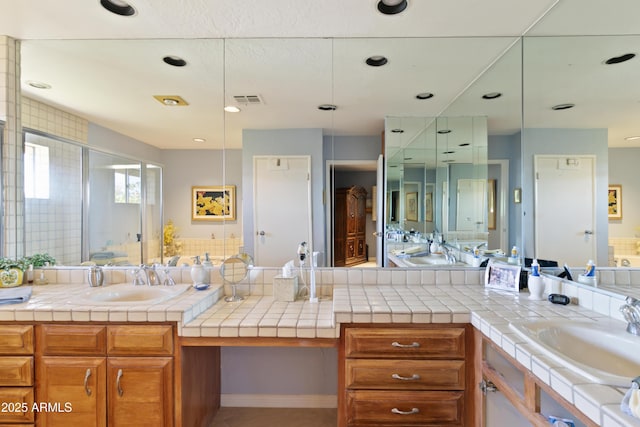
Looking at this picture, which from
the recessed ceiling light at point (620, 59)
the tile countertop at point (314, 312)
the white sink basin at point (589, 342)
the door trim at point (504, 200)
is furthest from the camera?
the door trim at point (504, 200)

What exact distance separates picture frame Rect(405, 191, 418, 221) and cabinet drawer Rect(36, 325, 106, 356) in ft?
6.32

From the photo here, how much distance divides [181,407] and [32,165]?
1951mm

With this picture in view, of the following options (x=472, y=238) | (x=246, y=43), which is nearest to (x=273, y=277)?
(x=472, y=238)

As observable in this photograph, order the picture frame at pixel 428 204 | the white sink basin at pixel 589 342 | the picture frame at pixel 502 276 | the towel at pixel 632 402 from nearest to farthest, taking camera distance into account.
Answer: the towel at pixel 632 402
the white sink basin at pixel 589 342
the picture frame at pixel 502 276
the picture frame at pixel 428 204

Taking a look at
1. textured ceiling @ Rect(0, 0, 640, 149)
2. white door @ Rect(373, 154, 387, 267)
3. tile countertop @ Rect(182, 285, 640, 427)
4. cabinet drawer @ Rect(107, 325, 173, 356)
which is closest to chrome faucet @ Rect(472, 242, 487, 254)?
tile countertop @ Rect(182, 285, 640, 427)

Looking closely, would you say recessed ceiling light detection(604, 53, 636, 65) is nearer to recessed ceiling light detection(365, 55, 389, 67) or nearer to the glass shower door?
recessed ceiling light detection(365, 55, 389, 67)

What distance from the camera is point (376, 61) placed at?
6.31 ft

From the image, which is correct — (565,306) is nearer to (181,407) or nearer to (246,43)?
(181,407)

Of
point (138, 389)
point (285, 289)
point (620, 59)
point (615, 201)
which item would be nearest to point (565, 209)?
point (615, 201)

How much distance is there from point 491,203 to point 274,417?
2011 mm

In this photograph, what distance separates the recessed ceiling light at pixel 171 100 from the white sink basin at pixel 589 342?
2.36 metres

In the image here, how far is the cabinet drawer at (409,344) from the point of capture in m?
1.37

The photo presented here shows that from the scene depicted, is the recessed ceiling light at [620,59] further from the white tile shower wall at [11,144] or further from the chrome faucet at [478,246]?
the white tile shower wall at [11,144]

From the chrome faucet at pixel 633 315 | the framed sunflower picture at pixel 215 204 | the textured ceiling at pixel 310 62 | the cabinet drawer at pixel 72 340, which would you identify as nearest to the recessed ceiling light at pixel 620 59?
the textured ceiling at pixel 310 62
